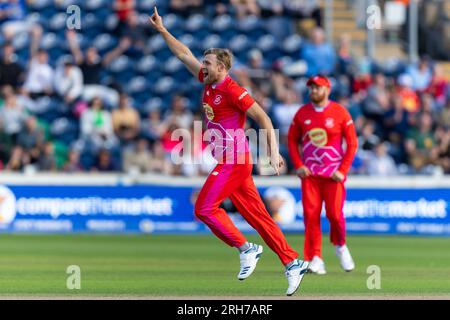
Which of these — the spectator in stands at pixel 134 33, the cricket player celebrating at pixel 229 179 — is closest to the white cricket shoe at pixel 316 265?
the cricket player celebrating at pixel 229 179

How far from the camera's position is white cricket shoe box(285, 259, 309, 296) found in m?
11.5

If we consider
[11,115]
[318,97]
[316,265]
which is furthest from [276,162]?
[11,115]

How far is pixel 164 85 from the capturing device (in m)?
24.9

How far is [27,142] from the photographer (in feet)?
74.7

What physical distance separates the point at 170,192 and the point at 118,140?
2081 mm

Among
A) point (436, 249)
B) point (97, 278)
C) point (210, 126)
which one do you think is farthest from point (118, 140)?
point (210, 126)

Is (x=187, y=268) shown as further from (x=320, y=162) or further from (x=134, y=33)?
(x=134, y=33)

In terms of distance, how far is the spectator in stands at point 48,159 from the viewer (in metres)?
22.5

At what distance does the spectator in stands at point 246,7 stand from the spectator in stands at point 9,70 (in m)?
4.89

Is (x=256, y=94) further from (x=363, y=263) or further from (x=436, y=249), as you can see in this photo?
(x=363, y=263)

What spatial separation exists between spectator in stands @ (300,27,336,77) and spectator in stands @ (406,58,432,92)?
1.91 metres

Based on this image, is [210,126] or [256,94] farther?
[256,94]

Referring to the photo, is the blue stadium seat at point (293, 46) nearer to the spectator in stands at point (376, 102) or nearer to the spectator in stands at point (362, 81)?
the spectator in stands at point (362, 81)

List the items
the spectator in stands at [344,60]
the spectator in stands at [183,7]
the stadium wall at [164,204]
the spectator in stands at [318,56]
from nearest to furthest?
the stadium wall at [164,204]
the spectator in stands at [318,56]
the spectator in stands at [344,60]
the spectator in stands at [183,7]
